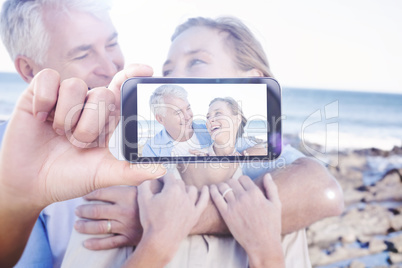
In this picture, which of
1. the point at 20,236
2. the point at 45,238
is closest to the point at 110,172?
the point at 20,236

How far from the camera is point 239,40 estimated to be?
1159mm

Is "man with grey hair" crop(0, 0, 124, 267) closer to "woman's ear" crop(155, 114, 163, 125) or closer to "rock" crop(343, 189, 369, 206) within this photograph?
"woman's ear" crop(155, 114, 163, 125)

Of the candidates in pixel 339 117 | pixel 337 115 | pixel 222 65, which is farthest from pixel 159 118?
pixel 339 117

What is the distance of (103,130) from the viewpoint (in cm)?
52

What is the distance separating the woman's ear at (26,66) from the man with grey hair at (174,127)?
78 cm

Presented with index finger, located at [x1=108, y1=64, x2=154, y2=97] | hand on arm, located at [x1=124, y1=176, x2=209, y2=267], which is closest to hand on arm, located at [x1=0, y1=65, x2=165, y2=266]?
index finger, located at [x1=108, y1=64, x2=154, y2=97]

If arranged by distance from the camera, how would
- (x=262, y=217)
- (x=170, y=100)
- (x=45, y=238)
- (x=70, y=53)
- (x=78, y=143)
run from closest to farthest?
(x=78, y=143) → (x=170, y=100) → (x=262, y=217) → (x=45, y=238) → (x=70, y=53)

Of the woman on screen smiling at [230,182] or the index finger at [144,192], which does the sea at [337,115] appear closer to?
the woman on screen smiling at [230,182]

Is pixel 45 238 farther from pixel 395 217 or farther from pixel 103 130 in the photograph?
pixel 395 217

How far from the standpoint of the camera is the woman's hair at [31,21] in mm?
1104

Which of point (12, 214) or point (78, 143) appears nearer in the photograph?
point (78, 143)

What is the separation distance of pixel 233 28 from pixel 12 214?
35.1 inches

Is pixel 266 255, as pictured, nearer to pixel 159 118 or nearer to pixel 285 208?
pixel 285 208

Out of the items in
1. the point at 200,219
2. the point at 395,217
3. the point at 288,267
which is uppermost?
the point at 200,219
